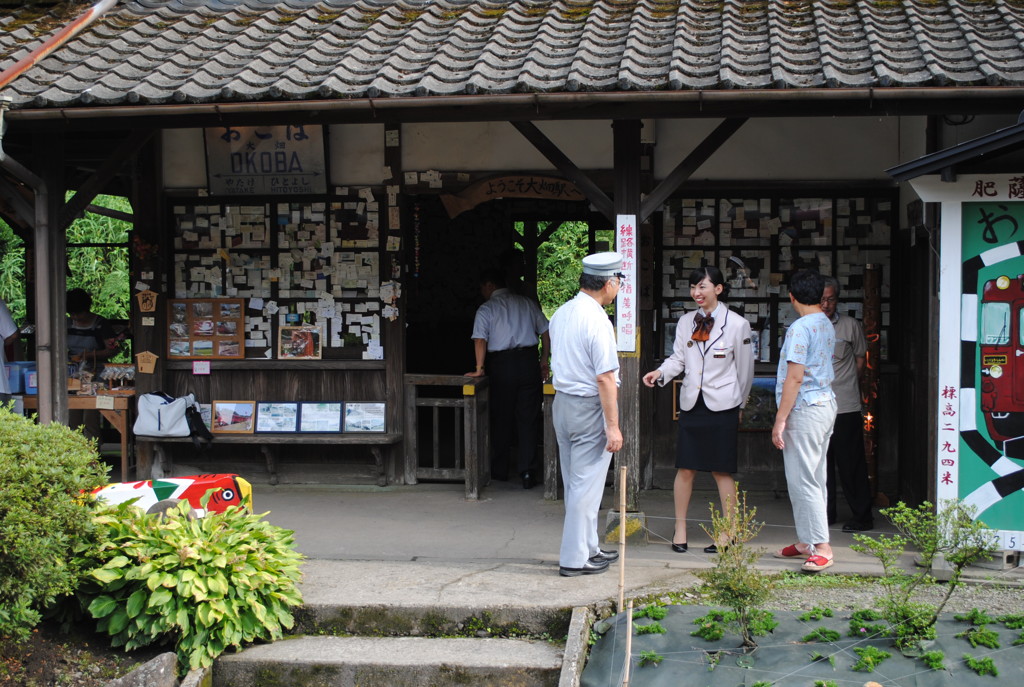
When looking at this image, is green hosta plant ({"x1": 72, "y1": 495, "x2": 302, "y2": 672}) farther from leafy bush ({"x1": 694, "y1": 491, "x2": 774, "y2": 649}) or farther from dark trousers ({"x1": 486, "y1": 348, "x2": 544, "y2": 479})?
dark trousers ({"x1": 486, "y1": 348, "x2": 544, "y2": 479})

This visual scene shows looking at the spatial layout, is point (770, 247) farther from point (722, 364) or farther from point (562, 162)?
point (562, 162)

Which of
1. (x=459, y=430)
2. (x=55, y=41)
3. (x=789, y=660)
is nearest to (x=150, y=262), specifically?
(x=55, y=41)

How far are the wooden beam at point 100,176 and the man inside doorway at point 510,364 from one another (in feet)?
10.5

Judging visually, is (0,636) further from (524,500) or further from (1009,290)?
(1009,290)

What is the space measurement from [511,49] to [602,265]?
2.15 m

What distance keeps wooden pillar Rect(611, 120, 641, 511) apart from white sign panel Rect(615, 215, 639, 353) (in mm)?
62

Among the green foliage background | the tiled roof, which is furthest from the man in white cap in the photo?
the green foliage background

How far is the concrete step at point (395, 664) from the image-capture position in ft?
17.4

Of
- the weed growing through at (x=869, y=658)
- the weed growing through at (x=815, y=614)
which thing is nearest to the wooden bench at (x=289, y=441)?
the weed growing through at (x=815, y=614)

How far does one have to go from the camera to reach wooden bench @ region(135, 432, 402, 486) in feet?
29.3

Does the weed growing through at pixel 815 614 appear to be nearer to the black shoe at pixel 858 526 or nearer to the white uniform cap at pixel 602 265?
the black shoe at pixel 858 526

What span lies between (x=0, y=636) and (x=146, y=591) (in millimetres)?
717

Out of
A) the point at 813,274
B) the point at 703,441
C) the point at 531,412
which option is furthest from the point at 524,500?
the point at 813,274

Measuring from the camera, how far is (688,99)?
6.52 meters
